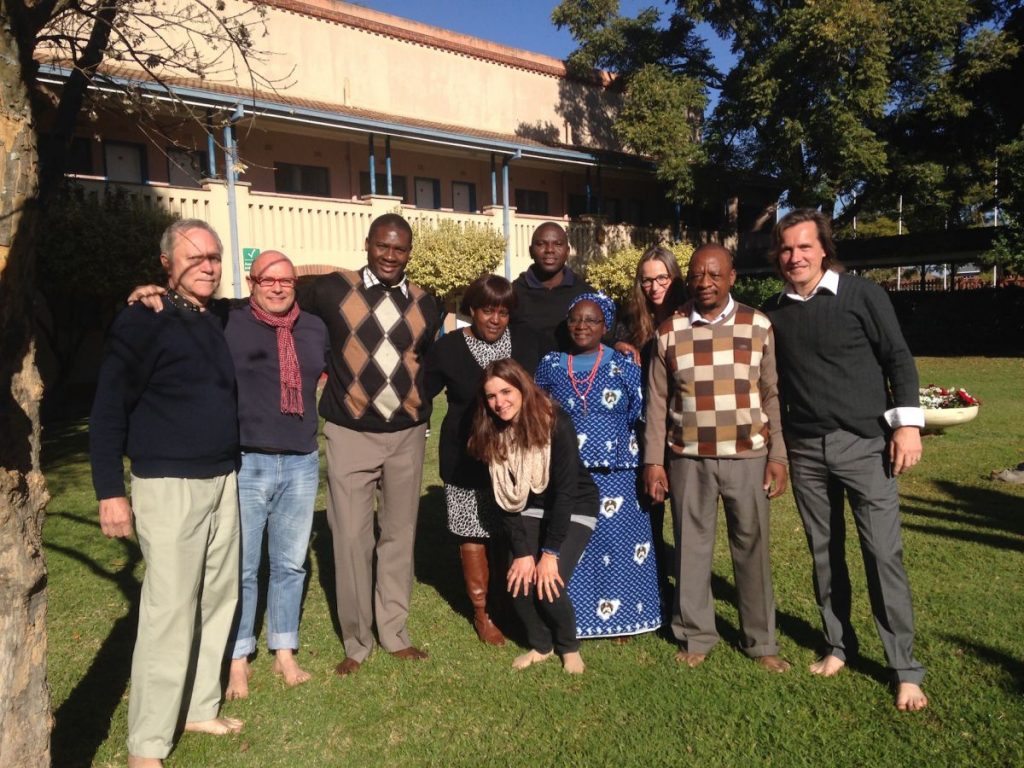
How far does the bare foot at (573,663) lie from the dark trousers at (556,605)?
25 millimetres

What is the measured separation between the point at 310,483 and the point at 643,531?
185cm

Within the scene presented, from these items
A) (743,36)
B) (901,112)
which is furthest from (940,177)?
(743,36)

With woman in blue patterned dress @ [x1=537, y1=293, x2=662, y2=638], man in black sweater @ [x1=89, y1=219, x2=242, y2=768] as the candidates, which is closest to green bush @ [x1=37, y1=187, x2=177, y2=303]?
man in black sweater @ [x1=89, y1=219, x2=242, y2=768]

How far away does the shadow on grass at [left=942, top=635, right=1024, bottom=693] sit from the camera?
3.89 meters

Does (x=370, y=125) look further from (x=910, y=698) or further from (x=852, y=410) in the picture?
(x=910, y=698)

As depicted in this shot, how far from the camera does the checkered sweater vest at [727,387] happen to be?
13.3ft

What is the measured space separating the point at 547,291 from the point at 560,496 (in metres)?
1.48

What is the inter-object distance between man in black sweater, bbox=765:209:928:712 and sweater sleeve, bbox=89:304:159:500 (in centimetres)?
284

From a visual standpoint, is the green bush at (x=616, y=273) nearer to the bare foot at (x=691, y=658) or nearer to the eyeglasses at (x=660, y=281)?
the eyeglasses at (x=660, y=281)

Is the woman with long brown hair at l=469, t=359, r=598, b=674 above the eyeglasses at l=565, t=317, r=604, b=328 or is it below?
below

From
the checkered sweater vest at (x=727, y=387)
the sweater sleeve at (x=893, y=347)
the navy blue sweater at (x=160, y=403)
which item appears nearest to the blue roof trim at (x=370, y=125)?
the navy blue sweater at (x=160, y=403)

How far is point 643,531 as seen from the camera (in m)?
4.68

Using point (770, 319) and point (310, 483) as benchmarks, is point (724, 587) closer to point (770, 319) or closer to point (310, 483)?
point (770, 319)

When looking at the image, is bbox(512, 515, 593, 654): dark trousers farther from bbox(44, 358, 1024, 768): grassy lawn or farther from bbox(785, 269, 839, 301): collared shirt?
bbox(785, 269, 839, 301): collared shirt
